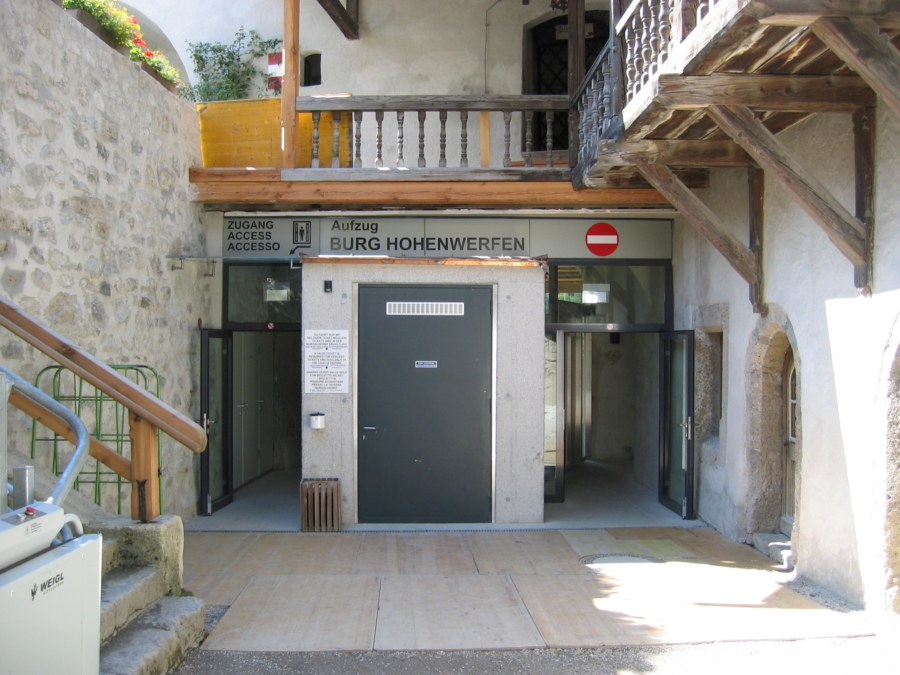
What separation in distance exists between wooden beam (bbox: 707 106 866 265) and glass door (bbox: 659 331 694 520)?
110 inches

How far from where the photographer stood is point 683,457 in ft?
25.2

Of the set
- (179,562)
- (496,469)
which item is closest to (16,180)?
(179,562)

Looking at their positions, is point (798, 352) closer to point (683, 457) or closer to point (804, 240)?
point (804, 240)

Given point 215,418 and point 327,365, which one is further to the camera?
point 215,418

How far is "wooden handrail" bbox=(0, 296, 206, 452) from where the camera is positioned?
12.6 feet

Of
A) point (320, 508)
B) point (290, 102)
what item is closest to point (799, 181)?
point (320, 508)

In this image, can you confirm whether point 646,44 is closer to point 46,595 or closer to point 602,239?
point 602,239

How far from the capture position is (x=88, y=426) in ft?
18.5

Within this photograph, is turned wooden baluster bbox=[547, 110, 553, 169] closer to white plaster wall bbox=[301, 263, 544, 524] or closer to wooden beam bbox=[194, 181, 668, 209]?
wooden beam bbox=[194, 181, 668, 209]

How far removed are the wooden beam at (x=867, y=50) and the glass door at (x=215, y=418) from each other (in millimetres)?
6206

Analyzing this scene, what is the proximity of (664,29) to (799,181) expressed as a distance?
135 cm

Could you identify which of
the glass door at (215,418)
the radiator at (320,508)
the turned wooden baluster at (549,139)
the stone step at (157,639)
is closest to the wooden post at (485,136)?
the turned wooden baluster at (549,139)

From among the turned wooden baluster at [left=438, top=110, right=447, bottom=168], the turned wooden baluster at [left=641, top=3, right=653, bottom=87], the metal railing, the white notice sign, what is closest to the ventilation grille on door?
the white notice sign

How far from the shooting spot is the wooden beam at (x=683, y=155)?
19.8ft
